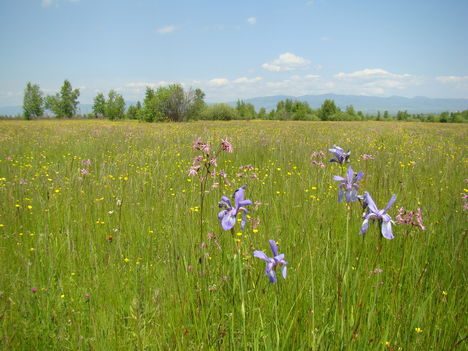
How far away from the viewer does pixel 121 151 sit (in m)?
7.10

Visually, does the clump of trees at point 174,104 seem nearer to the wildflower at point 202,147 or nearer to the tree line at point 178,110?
the tree line at point 178,110

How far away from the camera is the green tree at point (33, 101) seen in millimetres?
70881

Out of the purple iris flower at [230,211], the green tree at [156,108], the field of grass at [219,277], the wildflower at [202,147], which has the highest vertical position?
the green tree at [156,108]

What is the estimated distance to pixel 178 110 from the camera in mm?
30109

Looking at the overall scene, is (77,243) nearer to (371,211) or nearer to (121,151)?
(371,211)

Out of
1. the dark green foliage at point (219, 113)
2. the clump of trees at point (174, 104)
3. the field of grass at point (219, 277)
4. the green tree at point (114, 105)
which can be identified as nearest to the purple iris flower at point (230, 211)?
the field of grass at point (219, 277)

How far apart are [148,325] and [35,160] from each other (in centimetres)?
617

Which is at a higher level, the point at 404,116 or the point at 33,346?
the point at 404,116

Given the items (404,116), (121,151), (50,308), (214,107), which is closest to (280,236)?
(50,308)

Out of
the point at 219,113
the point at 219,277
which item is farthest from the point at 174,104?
the point at 219,277

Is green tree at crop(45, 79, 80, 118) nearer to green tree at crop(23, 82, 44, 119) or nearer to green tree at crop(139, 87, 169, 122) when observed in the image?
green tree at crop(23, 82, 44, 119)

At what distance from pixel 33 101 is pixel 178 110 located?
6148 centimetres

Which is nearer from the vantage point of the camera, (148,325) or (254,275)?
(148,325)

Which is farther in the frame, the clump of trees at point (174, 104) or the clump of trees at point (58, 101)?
the clump of trees at point (58, 101)
